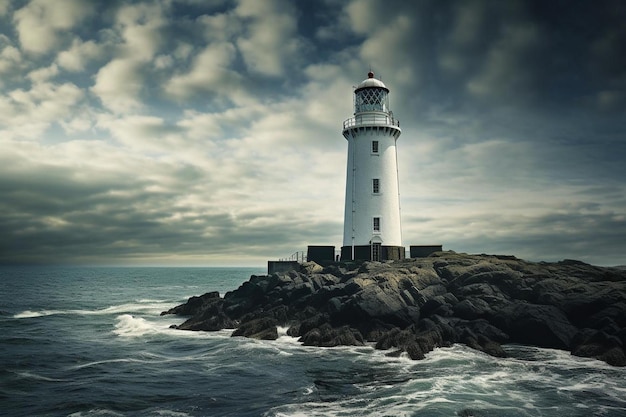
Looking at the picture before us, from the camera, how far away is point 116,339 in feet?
89.4

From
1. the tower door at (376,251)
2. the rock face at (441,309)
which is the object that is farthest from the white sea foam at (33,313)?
the tower door at (376,251)

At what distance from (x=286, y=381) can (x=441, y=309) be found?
37.1ft

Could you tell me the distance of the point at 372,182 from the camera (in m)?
38.4

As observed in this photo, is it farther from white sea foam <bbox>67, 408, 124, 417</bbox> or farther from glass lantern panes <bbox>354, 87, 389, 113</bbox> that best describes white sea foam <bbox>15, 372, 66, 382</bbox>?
glass lantern panes <bbox>354, 87, 389, 113</bbox>

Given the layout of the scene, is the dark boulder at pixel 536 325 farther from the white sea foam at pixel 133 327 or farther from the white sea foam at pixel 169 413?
the white sea foam at pixel 133 327

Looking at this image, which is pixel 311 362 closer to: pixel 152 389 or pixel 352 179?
pixel 152 389

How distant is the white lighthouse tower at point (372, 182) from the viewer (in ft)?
125

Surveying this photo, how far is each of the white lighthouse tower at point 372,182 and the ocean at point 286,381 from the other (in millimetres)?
14465

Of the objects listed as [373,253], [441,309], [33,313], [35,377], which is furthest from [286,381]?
[33,313]

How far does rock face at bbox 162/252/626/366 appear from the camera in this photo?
21.6m

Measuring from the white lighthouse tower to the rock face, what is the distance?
488 centimetres

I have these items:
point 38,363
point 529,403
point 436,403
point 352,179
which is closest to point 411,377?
point 436,403

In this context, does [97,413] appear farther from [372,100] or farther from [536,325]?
[372,100]

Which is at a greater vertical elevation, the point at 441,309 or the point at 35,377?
the point at 441,309
